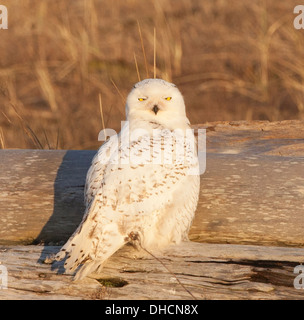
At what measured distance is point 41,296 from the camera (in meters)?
3.53

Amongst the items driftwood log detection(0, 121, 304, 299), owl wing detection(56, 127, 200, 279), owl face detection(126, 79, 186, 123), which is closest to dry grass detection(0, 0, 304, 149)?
driftwood log detection(0, 121, 304, 299)

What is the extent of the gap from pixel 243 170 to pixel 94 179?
1221 millimetres

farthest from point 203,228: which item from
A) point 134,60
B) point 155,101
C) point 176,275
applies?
point 134,60

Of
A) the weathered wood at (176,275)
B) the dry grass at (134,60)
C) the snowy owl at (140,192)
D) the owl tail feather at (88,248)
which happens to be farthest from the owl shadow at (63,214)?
the dry grass at (134,60)

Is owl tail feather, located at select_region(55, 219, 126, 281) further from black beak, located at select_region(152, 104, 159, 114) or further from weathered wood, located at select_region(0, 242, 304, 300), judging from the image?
black beak, located at select_region(152, 104, 159, 114)

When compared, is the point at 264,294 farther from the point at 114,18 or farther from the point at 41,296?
the point at 114,18

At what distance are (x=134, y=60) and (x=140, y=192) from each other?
6.45 meters

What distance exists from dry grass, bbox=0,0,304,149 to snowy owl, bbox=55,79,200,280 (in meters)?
4.41

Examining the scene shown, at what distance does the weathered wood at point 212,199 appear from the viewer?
4320mm

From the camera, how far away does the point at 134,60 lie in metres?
10.0

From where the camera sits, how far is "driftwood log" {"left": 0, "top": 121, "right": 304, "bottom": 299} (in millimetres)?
3596

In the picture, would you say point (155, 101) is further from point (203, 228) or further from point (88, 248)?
point (88, 248)

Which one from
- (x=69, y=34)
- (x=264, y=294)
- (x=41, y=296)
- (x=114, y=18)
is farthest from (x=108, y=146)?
(x=114, y=18)

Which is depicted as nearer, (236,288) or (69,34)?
(236,288)
